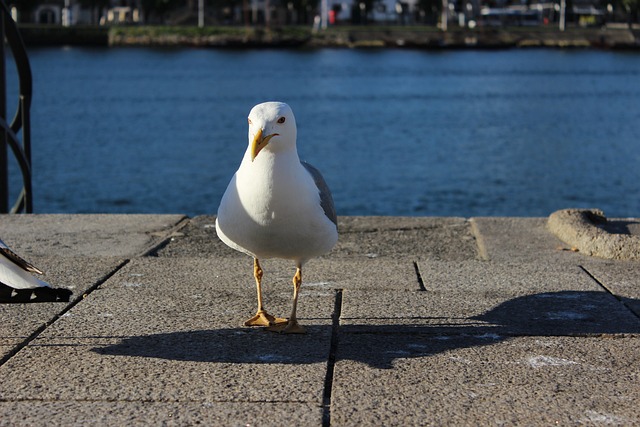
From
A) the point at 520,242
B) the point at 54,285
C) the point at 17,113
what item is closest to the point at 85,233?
the point at 54,285

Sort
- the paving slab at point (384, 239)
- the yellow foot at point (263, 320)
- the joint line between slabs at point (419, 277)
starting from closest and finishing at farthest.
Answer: the yellow foot at point (263, 320) → the joint line between slabs at point (419, 277) → the paving slab at point (384, 239)

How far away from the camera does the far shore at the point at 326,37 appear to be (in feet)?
340

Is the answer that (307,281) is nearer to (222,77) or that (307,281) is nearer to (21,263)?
(21,263)

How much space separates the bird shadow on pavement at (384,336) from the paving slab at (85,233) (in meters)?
2.04

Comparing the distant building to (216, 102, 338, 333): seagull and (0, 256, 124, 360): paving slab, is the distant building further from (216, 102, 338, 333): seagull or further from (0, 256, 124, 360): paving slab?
(216, 102, 338, 333): seagull

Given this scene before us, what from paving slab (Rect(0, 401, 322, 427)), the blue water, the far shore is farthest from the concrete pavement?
the far shore

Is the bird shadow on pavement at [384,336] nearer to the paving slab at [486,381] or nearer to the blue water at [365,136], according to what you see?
the paving slab at [486,381]

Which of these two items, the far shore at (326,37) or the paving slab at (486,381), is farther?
the far shore at (326,37)

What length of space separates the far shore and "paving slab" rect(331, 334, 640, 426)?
10126 centimetres

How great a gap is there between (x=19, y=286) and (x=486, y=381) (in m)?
1.85

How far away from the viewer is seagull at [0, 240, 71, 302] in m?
3.74

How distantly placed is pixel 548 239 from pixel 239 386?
3783mm

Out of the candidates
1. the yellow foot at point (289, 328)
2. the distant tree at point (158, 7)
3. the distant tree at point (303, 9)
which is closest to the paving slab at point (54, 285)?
the yellow foot at point (289, 328)

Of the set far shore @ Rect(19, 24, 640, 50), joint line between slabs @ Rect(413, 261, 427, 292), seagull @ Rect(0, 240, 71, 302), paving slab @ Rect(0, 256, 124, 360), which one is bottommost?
joint line between slabs @ Rect(413, 261, 427, 292)
